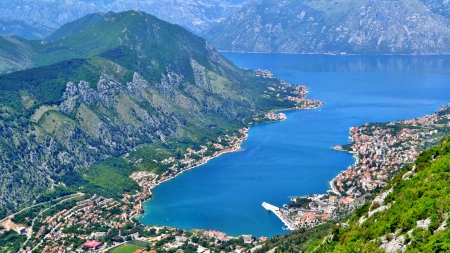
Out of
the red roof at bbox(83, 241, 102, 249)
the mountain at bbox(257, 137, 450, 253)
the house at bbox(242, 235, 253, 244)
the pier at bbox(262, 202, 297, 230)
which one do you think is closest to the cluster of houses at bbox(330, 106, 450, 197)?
the pier at bbox(262, 202, 297, 230)

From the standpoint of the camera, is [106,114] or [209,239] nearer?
[209,239]

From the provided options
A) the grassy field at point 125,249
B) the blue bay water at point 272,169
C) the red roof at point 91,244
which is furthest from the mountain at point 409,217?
the red roof at point 91,244

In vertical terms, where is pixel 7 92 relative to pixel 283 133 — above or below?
above

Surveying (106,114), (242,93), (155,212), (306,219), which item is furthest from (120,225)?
(242,93)

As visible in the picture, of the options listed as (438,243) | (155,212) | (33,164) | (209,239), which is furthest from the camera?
(33,164)

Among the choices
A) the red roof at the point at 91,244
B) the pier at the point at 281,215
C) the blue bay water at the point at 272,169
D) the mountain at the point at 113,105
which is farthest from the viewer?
the mountain at the point at 113,105

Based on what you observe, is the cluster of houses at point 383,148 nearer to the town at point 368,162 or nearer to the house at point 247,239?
the town at point 368,162

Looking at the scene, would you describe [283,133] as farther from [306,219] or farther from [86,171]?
[306,219]
